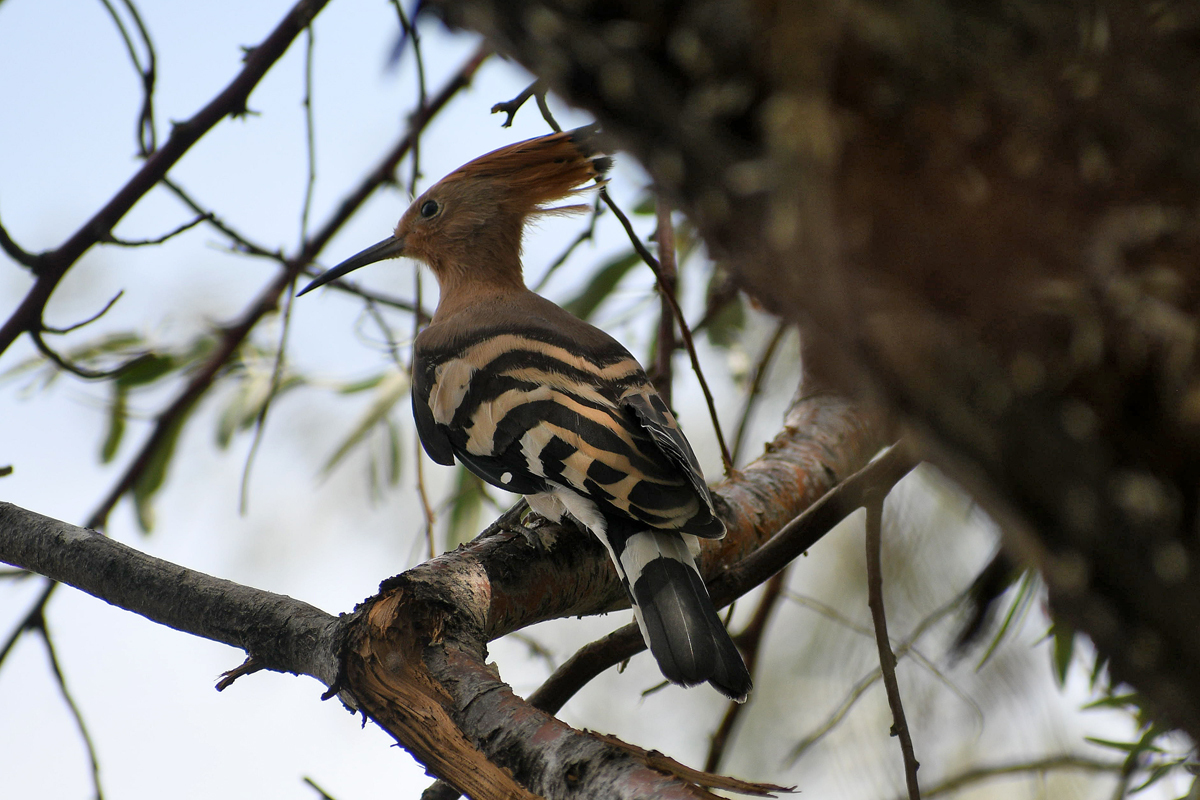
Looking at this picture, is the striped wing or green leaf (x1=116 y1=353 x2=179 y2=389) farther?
green leaf (x1=116 y1=353 x2=179 y2=389)

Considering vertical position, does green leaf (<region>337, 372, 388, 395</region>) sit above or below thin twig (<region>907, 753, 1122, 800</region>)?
above

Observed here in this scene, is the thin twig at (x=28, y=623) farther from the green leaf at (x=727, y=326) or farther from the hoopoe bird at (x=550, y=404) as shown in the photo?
the green leaf at (x=727, y=326)

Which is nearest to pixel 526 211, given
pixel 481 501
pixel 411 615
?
pixel 481 501

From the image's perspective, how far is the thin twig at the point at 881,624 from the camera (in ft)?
4.07

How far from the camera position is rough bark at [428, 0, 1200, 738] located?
431 millimetres

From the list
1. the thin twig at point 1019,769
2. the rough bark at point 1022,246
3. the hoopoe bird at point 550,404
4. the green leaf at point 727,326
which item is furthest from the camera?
the green leaf at point 727,326

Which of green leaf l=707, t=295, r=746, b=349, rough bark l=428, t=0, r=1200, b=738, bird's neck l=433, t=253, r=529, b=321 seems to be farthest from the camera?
green leaf l=707, t=295, r=746, b=349

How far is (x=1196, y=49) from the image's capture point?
0.43 m

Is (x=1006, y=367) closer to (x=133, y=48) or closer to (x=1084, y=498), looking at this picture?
(x=1084, y=498)

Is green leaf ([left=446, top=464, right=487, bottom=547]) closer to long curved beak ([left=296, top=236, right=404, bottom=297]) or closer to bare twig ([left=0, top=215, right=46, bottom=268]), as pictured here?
long curved beak ([left=296, top=236, right=404, bottom=297])

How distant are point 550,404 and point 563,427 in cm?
7

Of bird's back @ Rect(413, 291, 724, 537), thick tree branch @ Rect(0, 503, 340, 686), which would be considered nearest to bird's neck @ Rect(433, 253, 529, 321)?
bird's back @ Rect(413, 291, 724, 537)

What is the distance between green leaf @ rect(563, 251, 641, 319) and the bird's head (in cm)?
27

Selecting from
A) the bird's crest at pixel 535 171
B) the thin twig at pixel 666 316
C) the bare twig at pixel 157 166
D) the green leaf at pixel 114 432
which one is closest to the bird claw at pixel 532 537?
the thin twig at pixel 666 316
